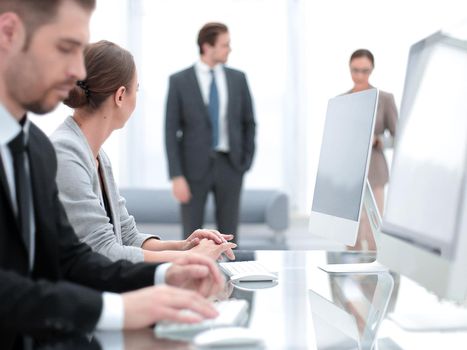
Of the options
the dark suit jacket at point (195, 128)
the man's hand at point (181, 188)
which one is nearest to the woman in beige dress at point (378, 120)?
the dark suit jacket at point (195, 128)

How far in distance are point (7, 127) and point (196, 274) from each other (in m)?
0.49

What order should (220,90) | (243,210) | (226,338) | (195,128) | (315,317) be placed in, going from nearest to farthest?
(226,338) → (315,317) → (195,128) → (220,90) → (243,210)

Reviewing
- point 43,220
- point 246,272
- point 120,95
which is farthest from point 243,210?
point 43,220

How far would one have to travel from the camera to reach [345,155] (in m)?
2.03

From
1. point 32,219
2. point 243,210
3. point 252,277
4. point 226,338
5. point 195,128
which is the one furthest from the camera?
point 243,210

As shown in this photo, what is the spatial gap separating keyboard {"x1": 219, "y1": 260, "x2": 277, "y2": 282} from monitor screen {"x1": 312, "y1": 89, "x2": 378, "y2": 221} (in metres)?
0.29

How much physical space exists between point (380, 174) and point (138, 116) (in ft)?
9.52

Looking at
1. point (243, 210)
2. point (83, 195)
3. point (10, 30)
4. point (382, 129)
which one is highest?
point (10, 30)

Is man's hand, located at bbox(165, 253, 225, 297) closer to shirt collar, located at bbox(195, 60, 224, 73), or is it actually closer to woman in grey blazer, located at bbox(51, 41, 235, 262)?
woman in grey blazer, located at bbox(51, 41, 235, 262)

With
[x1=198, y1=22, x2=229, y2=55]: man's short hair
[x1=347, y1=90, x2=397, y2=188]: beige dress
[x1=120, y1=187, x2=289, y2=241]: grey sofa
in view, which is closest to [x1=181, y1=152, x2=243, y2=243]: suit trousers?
[x1=198, y1=22, x2=229, y2=55]: man's short hair

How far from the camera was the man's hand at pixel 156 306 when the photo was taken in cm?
114

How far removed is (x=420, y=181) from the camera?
1.45 meters

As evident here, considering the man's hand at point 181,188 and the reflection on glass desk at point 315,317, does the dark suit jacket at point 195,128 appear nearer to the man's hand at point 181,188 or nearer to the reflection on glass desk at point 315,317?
the man's hand at point 181,188

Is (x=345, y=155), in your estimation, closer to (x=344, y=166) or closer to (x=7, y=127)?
(x=344, y=166)
